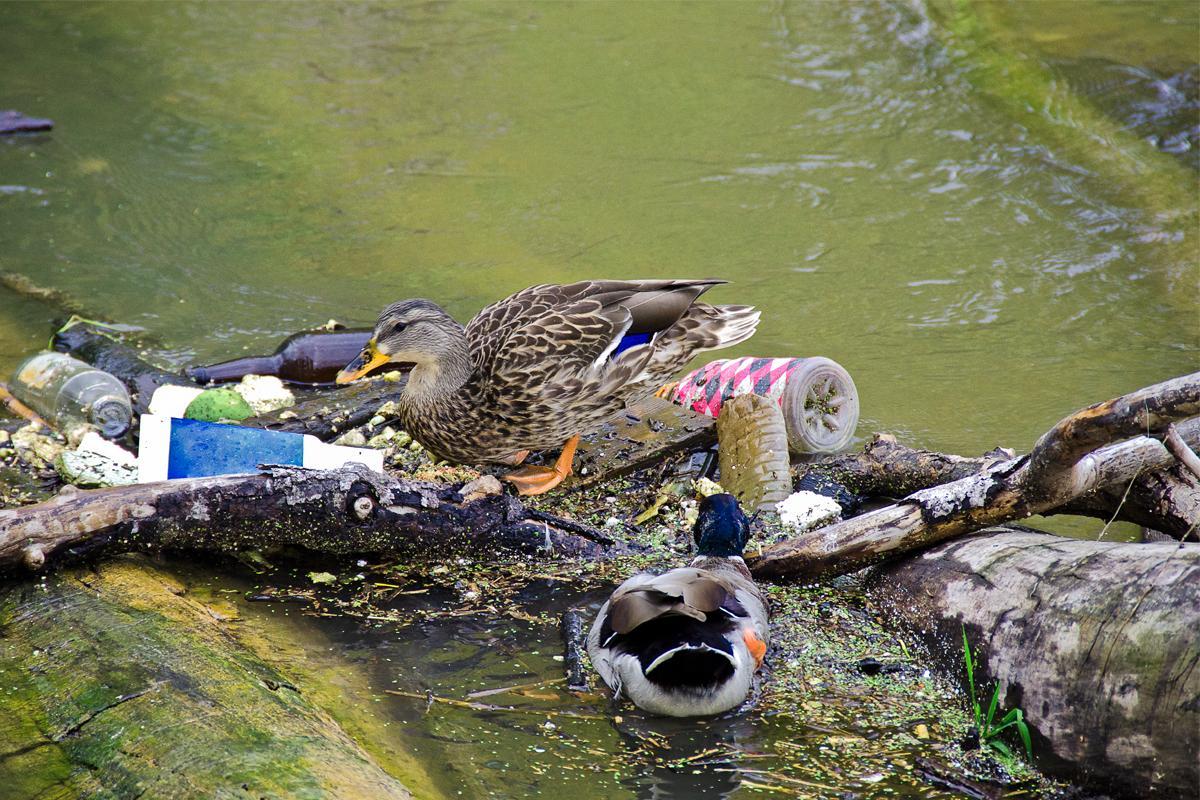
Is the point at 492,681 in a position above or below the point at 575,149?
below

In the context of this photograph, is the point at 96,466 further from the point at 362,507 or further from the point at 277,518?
the point at 362,507

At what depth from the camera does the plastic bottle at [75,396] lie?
508cm

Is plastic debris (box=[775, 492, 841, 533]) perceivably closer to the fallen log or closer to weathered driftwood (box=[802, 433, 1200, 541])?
weathered driftwood (box=[802, 433, 1200, 541])

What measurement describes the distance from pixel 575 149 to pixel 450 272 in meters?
2.13

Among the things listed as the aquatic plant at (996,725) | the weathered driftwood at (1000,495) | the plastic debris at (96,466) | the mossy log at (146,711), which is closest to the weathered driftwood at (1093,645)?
the aquatic plant at (996,725)

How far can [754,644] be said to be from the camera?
3.35m

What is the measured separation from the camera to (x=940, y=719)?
3266 mm

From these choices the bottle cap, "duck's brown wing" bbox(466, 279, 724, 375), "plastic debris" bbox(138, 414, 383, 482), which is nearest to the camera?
"plastic debris" bbox(138, 414, 383, 482)

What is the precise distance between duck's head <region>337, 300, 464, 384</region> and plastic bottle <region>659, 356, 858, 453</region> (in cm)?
113

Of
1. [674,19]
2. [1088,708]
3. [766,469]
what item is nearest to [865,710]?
[1088,708]

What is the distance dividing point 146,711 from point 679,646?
132cm

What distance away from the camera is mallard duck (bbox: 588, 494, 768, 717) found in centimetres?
316

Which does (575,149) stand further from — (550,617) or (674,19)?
(550,617)

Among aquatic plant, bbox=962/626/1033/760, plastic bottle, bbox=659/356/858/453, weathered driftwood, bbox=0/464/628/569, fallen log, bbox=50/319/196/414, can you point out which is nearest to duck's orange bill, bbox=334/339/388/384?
weathered driftwood, bbox=0/464/628/569
